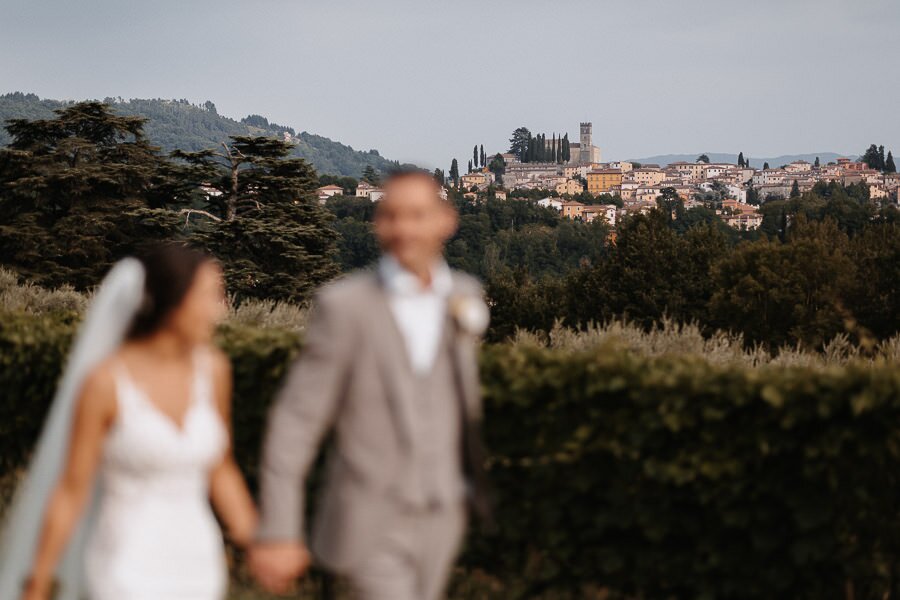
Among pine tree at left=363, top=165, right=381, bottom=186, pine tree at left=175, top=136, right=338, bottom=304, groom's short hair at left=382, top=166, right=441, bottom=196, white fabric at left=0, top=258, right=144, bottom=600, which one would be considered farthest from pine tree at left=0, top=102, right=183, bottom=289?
groom's short hair at left=382, top=166, right=441, bottom=196

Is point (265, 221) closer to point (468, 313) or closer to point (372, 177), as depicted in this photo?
point (372, 177)

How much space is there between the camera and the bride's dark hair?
2.61 metres

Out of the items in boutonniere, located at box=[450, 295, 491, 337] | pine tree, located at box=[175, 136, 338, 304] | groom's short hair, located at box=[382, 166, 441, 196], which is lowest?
pine tree, located at box=[175, 136, 338, 304]

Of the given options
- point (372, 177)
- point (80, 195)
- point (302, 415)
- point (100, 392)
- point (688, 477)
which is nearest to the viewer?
point (302, 415)

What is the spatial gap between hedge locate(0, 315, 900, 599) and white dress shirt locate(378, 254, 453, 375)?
212cm

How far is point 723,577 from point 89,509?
2.80 meters

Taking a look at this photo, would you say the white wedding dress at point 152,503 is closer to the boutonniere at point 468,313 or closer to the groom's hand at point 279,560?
the groom's hand at point 279,560

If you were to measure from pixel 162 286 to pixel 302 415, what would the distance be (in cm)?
57

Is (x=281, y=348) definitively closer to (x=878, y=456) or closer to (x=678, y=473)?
(x=678, y=473)

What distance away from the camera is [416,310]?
2.41 m

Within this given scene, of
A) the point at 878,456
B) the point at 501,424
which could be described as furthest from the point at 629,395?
the point at 878,456

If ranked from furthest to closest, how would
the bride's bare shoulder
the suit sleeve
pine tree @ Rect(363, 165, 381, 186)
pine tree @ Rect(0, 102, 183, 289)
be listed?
pine tree @ Rect(0, 102, 183, 289), pine tree @ Rect(363, 165, 381, 186), the bride's bare shoulder, the suit sleeve

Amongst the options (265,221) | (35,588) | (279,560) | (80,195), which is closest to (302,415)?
(279,560)

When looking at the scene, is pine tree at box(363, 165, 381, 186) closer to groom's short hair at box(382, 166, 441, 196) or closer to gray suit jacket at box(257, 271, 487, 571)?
groom's short hair at box(382, 166, 441, 196)
